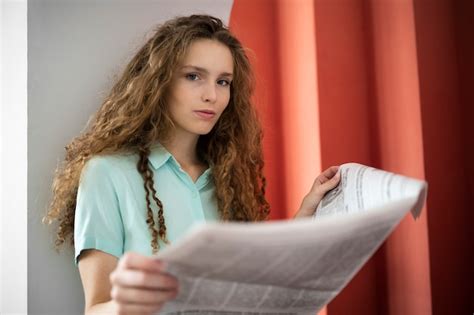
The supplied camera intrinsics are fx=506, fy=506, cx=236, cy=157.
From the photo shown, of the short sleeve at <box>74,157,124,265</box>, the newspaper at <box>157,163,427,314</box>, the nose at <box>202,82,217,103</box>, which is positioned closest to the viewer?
the newspaper at <box>157,163,427,314</box>

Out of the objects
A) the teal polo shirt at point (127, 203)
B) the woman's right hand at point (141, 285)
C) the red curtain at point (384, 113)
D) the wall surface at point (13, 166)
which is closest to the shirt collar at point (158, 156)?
the teal polo shirt at point (127, 203)

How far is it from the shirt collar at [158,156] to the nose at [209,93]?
0.47 feet

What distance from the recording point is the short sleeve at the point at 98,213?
0.93m

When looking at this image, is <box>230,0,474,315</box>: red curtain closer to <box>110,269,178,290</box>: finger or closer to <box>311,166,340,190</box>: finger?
<box>311,166,340,190</box>: finger

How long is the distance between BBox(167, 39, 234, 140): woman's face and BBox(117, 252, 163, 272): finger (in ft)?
1.70

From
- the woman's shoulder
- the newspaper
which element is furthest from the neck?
the newspaper

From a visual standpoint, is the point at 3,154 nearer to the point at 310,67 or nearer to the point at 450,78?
the point at 310,67

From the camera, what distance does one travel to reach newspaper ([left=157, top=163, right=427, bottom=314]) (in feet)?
1.70

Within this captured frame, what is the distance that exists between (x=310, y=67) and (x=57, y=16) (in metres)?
0.59

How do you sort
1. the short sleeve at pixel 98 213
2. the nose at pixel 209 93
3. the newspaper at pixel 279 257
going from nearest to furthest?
the newspaper at pixel 279 257
the short sleeve at pixel 98 213
the nose at pixel 209 93

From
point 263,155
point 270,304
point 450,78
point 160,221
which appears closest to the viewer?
point 270,304

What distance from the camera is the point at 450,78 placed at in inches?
45.6

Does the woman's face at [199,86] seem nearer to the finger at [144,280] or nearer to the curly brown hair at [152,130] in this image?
the curly brown hair at [152,130]

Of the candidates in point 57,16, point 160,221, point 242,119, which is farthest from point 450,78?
point 57,16
